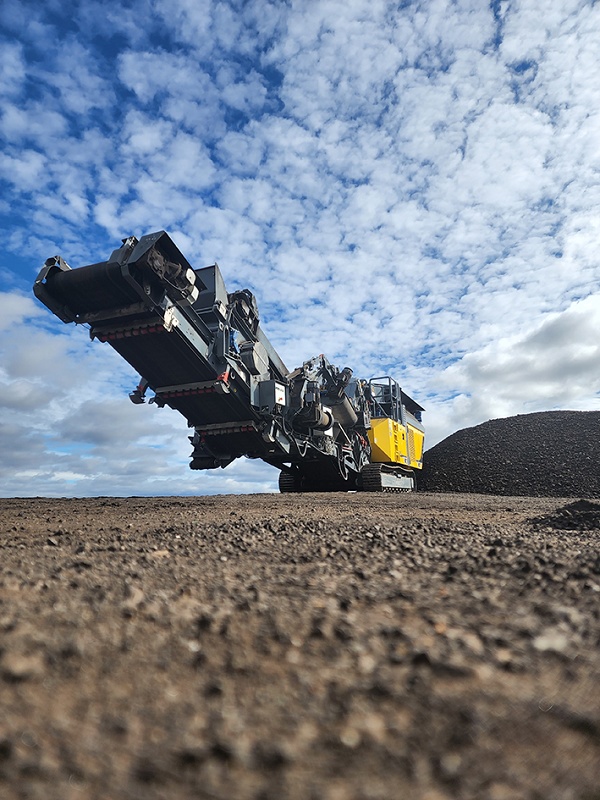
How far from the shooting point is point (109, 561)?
3332 mm

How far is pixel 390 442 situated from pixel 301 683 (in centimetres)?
1664

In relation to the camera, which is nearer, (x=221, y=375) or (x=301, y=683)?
(x=301, y=683)

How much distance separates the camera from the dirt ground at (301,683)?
4.19 feet

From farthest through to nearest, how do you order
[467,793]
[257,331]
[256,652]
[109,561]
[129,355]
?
[257,331]
[129,355]
[109,561]
[256,652]
[467,793]

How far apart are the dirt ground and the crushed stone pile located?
2022 cm

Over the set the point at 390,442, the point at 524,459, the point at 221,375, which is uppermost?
the point at 221,375

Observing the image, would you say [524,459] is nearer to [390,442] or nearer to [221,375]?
[390,442]

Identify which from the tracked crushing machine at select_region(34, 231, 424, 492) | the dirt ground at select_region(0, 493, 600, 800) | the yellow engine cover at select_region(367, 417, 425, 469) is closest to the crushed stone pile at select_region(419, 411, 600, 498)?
the yellow engine cover at select_region(367, 417, 425, 469)

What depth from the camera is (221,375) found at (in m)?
11.4

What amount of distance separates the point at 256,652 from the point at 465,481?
22764mm

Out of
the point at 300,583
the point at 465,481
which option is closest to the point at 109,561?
the point at 300,583

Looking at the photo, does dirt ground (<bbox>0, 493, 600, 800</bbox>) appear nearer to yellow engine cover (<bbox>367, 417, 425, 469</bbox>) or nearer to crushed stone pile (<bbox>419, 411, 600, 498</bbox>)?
yellow engine cover (<bbox>367, 417, 425, 469</bbox>)

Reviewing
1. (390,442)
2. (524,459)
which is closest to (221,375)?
(390,442)

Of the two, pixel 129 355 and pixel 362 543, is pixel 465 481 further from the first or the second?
pixel 362 543
